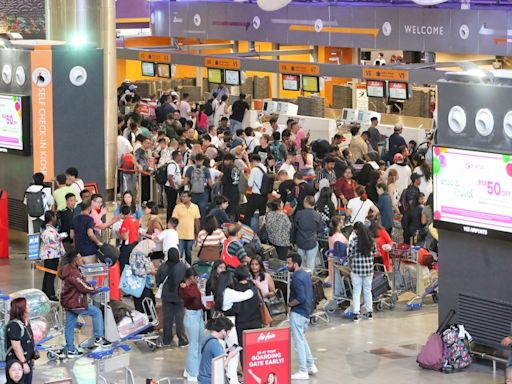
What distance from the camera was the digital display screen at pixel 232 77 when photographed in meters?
29.8

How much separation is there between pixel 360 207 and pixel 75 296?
5.31m

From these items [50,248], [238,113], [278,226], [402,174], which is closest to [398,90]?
[238,113]

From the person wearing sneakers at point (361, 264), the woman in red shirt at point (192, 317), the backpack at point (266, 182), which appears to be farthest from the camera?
the backpack at point (266, 182)

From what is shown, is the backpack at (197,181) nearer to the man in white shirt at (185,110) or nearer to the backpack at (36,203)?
the backpack at (36,203)

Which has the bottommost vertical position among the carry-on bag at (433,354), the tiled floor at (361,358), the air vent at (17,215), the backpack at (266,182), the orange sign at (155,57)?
the tiled floor at (361,358)

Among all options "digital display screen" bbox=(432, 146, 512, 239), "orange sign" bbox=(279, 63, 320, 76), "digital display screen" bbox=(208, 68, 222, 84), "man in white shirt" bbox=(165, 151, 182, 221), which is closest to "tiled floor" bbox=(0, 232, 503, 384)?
"digital display screen" bbox=(432, 146, 512, 239)

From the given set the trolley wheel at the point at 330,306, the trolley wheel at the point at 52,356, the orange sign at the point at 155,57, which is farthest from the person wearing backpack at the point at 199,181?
the orange sign at the point at 155,57

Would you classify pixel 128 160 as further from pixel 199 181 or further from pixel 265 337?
pixel 265 337

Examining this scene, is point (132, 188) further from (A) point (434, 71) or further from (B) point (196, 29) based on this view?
(B) point (196, 29)

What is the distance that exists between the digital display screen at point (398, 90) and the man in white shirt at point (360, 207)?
8487 millimetres

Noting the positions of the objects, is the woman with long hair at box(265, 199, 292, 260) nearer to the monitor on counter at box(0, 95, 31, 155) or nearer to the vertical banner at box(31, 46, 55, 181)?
the vertical banner at box(31, 46, 55, 181)

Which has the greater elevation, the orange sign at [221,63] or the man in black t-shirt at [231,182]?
the orange sign at [221,63]

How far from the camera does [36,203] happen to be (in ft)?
60.8

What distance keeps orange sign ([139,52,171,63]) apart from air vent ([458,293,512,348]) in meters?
17.9
